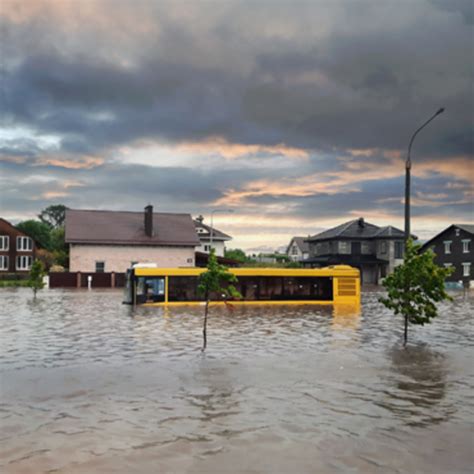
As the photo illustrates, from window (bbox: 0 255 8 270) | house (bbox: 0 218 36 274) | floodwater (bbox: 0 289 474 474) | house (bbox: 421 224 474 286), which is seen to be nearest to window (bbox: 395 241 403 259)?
house (bbox: 421 224 474 286)

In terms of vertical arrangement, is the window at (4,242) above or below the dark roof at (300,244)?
below

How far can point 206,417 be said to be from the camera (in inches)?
389

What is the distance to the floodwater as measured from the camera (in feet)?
26.2

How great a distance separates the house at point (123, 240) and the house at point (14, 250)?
2129 centimetres

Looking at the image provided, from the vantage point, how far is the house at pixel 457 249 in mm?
74938

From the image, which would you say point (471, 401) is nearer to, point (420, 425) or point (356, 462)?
point (420, 425)

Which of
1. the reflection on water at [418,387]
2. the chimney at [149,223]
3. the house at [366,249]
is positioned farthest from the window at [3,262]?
the reflection on water at [418,387]

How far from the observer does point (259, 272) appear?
116ft

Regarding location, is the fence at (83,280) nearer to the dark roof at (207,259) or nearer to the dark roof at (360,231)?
the dark roof at (207,259)

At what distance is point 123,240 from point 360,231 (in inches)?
1419

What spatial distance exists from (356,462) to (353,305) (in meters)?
27.6

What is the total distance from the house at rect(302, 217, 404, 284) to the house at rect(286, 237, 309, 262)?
48.6 metres

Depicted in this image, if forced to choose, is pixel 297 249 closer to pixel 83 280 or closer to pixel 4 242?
pixel 4 242

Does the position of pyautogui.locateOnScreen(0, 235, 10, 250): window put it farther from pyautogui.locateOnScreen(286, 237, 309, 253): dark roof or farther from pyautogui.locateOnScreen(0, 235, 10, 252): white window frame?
pyautogui.locateOnScreen(286, 237, 309, 253): dark roof
